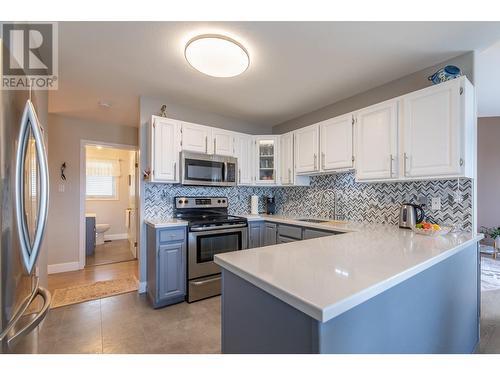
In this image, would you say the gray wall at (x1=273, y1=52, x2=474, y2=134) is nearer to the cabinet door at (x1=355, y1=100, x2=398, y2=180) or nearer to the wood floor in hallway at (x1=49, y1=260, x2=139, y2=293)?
the cabinet door at (x1=355, y1=100, x2=398, y2=180)

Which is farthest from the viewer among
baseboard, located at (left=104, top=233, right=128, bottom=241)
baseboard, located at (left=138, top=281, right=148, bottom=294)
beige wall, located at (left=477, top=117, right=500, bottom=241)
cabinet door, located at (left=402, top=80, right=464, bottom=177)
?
baseboard, located at (left=104, top=233, right=128, bottom=241)

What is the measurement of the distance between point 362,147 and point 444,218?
97 cm

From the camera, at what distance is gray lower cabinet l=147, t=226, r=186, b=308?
2.48 m

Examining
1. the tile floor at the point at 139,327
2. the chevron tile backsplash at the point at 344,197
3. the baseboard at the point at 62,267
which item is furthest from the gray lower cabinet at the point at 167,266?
the baseboard at the point at 62,267

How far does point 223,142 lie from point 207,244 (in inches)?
55.3

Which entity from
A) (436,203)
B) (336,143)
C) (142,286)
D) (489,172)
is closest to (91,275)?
(142,286)

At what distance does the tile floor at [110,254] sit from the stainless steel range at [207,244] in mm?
2044

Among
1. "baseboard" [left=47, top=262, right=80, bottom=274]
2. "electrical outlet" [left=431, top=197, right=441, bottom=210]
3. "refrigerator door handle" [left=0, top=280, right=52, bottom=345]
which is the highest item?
"electrical outlet" [left=431, top=197, right=441, bottom=210]

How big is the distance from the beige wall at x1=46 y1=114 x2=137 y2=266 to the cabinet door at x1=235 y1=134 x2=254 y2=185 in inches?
99.6

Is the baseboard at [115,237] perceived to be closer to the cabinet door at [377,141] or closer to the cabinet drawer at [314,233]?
the cabinet drawer at [314,233]

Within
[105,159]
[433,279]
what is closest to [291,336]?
[433,279]

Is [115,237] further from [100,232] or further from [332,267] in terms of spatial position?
[332,267]

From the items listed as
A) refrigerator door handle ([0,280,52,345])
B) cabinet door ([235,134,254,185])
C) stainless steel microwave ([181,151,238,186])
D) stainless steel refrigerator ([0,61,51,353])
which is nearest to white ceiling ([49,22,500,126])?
cabinet door ([235,134,254,185])

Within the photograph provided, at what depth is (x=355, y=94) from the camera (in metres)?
2.85
